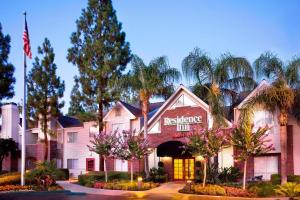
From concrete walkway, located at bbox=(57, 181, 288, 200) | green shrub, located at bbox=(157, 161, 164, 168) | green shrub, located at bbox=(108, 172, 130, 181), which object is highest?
green shrub, located at bbox=(157, 161, 164, 168)

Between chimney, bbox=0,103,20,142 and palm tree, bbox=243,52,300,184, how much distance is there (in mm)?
35187

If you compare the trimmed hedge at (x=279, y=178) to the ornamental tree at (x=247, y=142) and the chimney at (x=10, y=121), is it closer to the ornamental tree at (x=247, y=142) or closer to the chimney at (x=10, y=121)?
the ornamental tree at (x=247, y=142)

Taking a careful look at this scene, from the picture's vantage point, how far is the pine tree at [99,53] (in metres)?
43.1

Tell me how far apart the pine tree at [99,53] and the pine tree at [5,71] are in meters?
7.40

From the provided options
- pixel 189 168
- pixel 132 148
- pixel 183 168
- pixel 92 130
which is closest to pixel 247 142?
pixel 132 148

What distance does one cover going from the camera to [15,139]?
187 feet

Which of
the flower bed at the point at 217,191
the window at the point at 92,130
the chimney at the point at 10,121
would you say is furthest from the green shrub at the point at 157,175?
the chimney at the point at 10,121

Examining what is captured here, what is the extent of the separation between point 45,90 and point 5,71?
4451 millimetres

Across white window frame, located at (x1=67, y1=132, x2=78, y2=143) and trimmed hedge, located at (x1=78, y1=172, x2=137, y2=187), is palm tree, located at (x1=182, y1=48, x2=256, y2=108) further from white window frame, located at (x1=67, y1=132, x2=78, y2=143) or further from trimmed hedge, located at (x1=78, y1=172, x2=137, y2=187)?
white window frame, located at (x1=67, y1=132, x2=78, y2=143)

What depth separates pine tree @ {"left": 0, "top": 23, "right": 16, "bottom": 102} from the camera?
156ft

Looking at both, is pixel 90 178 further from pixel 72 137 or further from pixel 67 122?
pixel 67 122

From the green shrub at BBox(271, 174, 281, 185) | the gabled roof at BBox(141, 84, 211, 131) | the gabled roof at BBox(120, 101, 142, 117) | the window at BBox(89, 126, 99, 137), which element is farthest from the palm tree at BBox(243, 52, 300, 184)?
the window at BBox(89, 126, 99, 137)

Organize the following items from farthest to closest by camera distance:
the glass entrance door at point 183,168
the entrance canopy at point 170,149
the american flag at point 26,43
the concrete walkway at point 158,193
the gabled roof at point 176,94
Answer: the glass entrance door at point 183,168 → the entrance canopy at point 170,149 → the gabled roof at point 176,94 → the american flag at point 26,43 → the concrete walkway at point 158,193

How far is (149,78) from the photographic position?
36.4 meters
